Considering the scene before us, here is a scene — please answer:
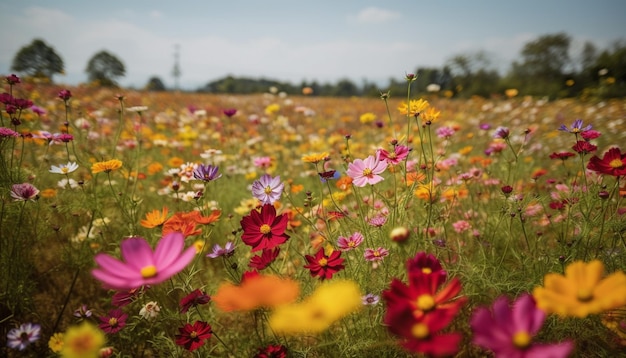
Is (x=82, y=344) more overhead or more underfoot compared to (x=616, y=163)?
more underfoot

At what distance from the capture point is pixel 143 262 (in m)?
0.56

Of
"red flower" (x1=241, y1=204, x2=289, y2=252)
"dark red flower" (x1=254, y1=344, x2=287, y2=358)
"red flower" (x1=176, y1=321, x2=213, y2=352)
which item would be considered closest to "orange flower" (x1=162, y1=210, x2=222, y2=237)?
"red flower" (x1=241, y1=204, x2=289, y2=252)

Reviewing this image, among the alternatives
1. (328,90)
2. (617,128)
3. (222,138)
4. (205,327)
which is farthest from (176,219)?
(328,90)

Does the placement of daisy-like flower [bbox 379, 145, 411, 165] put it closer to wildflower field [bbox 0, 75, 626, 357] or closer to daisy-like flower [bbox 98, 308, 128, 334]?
wildflower field [bbox 0, 75, 626, 357]

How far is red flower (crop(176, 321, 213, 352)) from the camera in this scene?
2.72 feet

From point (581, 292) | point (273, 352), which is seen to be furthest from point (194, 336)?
point (581, 292)

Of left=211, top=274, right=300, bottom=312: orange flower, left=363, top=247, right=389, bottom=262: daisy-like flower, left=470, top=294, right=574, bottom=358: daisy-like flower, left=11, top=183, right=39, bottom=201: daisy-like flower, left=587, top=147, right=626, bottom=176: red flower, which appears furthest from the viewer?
left=11, top=183, right=39, bottom=201: daisy-like flower

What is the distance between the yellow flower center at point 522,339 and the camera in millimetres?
412

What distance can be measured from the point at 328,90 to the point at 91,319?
53.9 m

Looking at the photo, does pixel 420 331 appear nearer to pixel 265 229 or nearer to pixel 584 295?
pixel 584 295

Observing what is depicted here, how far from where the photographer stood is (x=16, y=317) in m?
1.22

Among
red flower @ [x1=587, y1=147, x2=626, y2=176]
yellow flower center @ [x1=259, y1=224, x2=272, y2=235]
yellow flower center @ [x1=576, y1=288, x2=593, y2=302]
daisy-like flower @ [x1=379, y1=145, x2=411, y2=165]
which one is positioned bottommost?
yellow flower center @ [x1=259, y1=224, x2=272, y2=235]

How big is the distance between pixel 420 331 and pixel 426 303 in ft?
0.22

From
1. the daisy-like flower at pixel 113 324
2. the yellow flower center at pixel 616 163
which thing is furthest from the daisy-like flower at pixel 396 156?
the daisy-like flower at pixel 113 324
